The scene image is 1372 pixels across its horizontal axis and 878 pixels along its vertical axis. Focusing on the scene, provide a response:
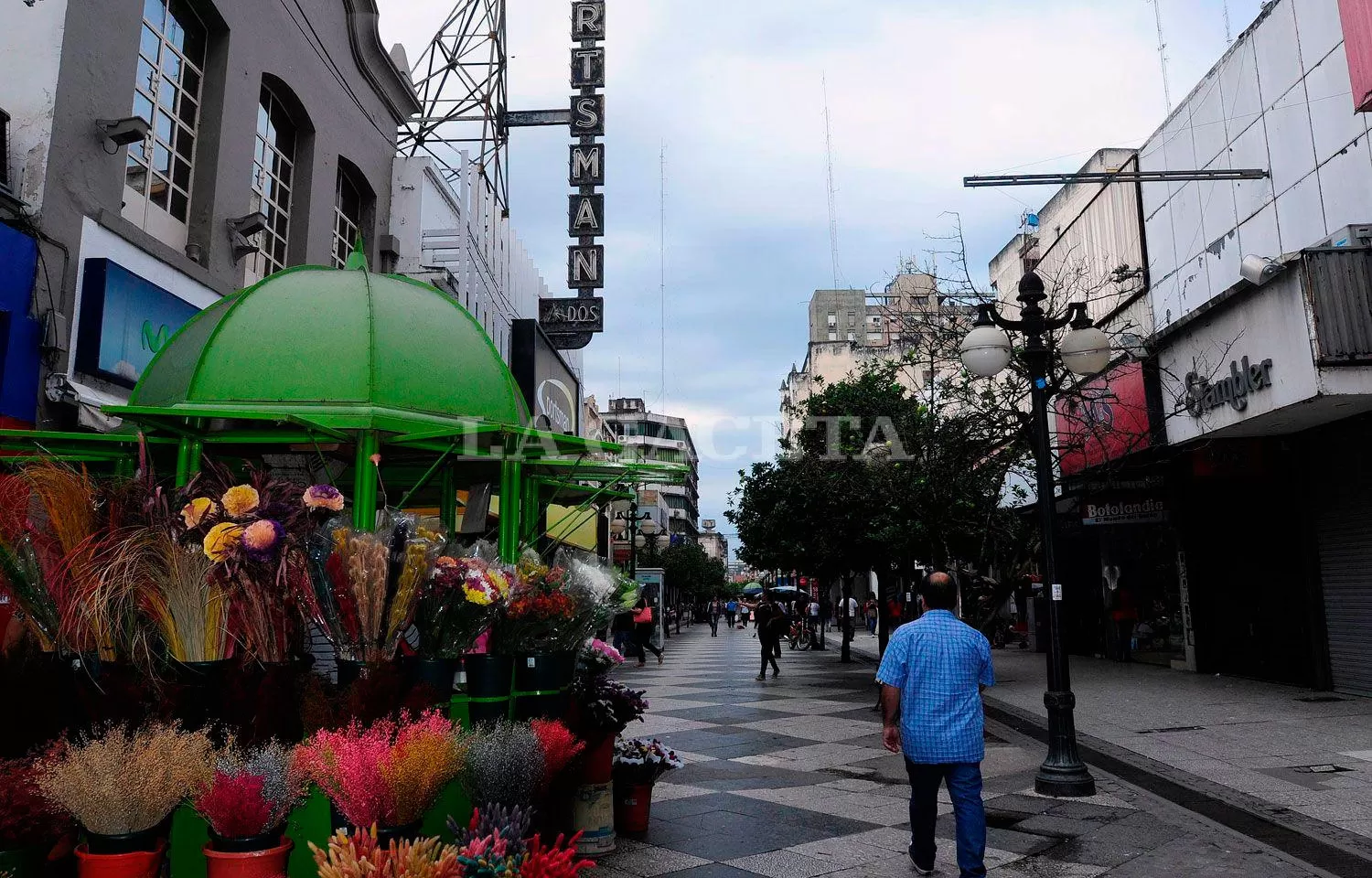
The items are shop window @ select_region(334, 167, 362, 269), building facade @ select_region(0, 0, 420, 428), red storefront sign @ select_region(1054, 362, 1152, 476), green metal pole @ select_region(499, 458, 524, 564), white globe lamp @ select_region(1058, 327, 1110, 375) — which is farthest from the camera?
red storefront sign @ select_region(1054, 362, 1152, 476)

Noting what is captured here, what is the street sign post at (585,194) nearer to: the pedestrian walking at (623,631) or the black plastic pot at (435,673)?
the pedestrian walking at (623,631)

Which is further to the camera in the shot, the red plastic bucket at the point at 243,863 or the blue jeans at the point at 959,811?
the blue jeans at the point at 959,811

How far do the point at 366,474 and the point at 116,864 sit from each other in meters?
3.26

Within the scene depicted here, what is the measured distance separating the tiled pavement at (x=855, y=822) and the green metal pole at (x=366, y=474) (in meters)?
2.66

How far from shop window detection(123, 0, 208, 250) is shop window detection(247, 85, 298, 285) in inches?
42.3

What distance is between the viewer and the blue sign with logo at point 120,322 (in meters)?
8.37

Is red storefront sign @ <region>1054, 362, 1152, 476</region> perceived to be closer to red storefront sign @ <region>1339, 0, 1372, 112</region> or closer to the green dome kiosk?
red storefront sign @ <region>1339, 0, 1372, 112</region>

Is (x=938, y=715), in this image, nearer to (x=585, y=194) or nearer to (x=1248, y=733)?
(x=1248, y=733)

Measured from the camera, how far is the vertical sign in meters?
20.0

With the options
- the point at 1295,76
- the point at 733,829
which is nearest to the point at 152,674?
the point at 733,829

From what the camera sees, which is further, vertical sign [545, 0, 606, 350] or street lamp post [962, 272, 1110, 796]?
vertical sign [545, 0, 606, 350]

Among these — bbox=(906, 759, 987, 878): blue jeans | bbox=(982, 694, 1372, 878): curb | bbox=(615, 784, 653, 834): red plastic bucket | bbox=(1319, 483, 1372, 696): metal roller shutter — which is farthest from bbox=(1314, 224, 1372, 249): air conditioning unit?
bbox=(615, 784, 653, 834): red plastic bucket

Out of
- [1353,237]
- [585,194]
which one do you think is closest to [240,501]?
[1353,237]

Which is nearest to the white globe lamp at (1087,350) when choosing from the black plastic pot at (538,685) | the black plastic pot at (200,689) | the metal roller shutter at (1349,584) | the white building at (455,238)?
the black plastic pot at (538,685)
